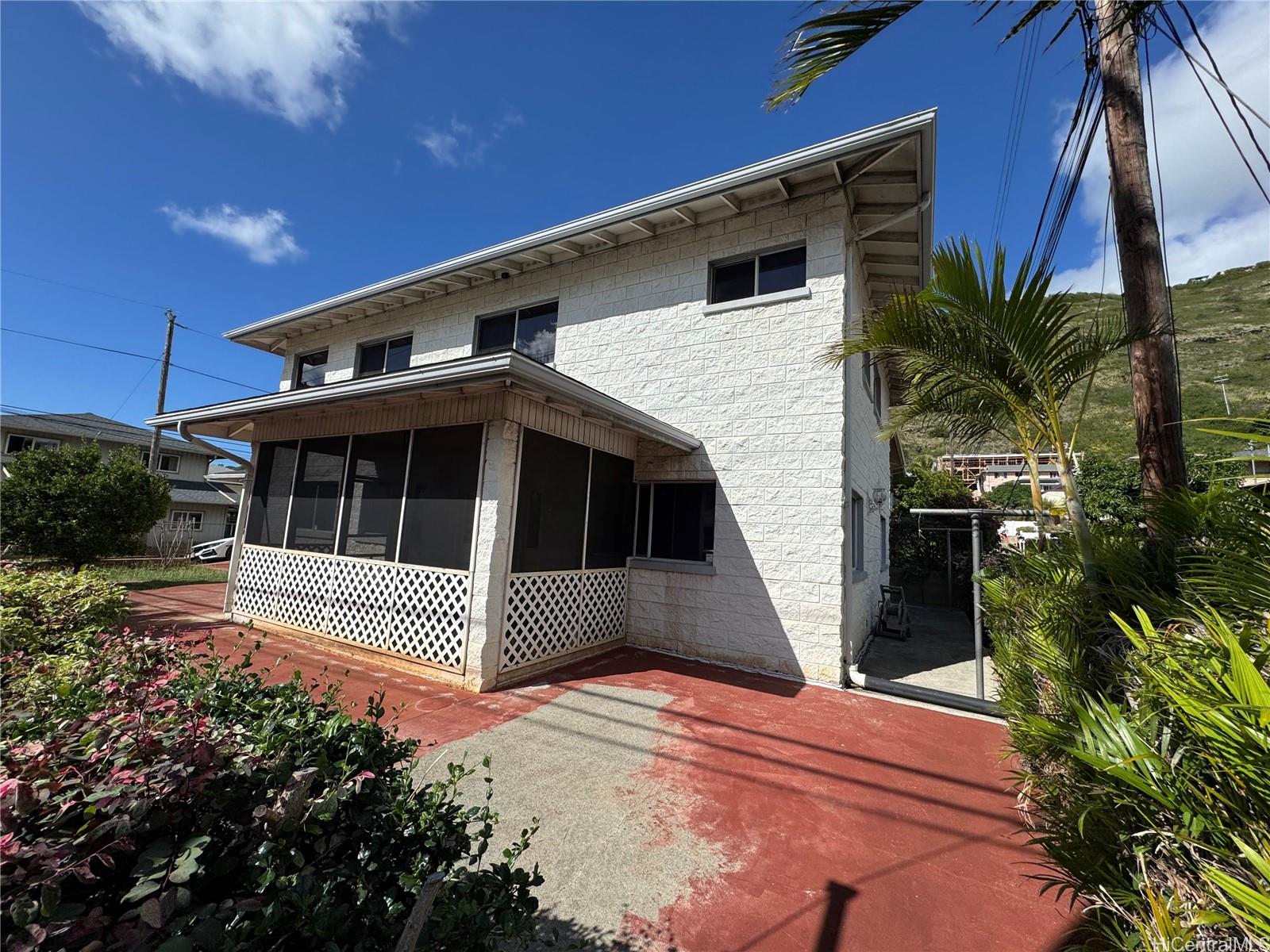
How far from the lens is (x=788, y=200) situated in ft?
22.6

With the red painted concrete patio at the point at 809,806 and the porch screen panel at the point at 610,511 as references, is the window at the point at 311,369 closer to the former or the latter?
the red painted concrete patio at the point at 809,806

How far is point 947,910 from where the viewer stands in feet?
8.31

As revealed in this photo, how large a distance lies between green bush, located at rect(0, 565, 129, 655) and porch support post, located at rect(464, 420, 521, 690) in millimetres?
2934

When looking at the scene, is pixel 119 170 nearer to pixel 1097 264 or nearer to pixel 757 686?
pixel 757 686

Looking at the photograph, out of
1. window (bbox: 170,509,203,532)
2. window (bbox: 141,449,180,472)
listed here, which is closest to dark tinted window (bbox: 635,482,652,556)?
window (bbox: 170,509,203,532)

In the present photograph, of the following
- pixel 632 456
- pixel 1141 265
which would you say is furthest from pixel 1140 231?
pixel 632 456

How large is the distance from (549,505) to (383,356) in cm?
719

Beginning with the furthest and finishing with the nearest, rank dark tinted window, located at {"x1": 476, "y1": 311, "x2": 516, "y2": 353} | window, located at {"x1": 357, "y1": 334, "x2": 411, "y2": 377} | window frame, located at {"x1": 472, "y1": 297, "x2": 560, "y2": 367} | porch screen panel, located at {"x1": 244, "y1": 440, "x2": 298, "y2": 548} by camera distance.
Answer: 1. window, located at {"x1": 357, "y1": 334, "x2": 411, "y2": 377}
2. dark tinted window, located at {"x1": 476, "y1": 311, "x2": 516, "y2": 353}
3. window frame, located at {"x1": 472, "y1": 297, "x2": 560, "y2": 367}
4. porch screen panel, located at {"x1": 244, "y1": 440, "x2": 298, "y2": 548}

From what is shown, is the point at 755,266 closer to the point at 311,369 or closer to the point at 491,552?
the point at 491,552

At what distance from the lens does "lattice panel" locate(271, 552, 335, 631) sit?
705 cm

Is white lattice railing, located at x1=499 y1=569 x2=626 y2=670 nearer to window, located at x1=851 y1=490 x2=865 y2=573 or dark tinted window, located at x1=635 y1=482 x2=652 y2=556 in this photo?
dark tinted window, located at x1=635 y1=482 x2=652 y2=556

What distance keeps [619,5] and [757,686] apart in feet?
31.8

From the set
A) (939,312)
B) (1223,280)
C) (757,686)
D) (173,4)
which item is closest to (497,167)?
(173,4)

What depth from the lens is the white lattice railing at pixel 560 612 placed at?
5.82m
